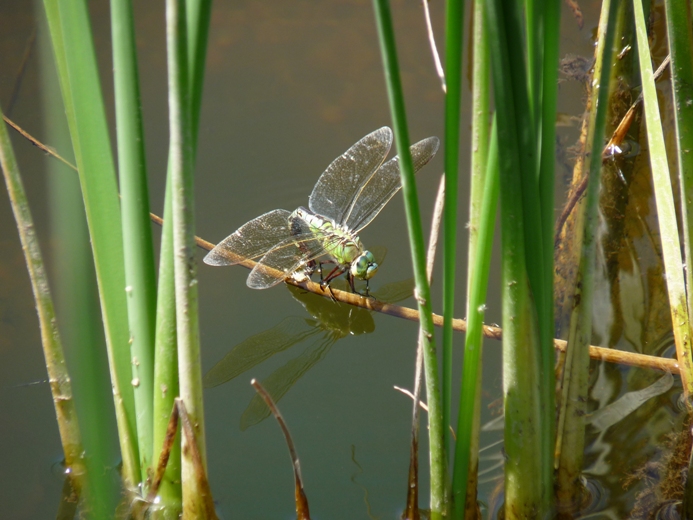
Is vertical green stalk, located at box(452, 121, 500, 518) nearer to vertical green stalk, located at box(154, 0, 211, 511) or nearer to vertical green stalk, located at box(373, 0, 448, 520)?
vertical green stalk, located at box(373, 0, 448, 520)

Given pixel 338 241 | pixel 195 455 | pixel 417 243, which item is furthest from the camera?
pixel 338 241

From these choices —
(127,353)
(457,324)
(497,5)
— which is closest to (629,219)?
(457,324)

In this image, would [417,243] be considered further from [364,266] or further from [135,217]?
[364,266]

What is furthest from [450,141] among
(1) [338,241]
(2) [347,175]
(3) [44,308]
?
(2) [347,175]

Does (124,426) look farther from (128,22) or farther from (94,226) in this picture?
(128,22)

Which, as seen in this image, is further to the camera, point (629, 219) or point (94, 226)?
point (629, 219)

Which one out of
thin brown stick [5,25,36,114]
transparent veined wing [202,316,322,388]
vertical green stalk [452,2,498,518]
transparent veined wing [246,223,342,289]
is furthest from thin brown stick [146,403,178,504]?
thin brown stick [5,25,36,114]
